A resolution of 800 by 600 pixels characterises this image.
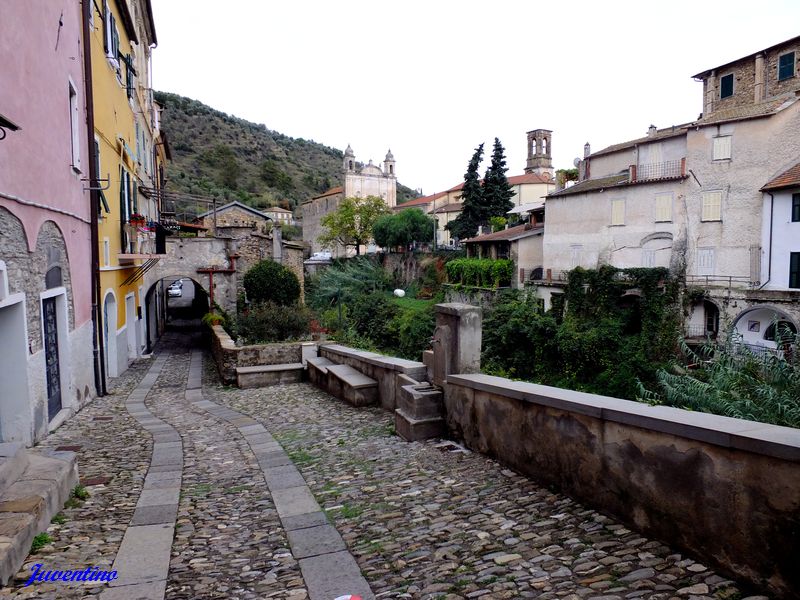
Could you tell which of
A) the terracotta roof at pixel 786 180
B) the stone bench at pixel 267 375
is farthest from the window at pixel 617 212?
the stone bench at pixel 267 375

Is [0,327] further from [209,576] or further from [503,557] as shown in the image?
[503,557]

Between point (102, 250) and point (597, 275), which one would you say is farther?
point (597, 275)

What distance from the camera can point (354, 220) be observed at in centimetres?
5653

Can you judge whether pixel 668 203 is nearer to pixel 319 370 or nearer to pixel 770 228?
pixel 770 228

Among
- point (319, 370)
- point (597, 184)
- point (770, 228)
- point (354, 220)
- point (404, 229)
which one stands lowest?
point (319, 370)

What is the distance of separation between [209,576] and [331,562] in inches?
33.4

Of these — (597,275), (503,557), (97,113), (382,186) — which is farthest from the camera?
(382,186)

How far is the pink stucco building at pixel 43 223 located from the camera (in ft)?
21.6

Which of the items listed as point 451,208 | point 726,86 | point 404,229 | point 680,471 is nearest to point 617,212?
point 726,86

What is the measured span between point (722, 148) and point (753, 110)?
3477mm

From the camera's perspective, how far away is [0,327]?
6.57 metres

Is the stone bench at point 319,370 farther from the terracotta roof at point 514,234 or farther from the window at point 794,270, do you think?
the terracotta roof at point 514,234

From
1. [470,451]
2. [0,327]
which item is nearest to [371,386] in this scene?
[470,451]

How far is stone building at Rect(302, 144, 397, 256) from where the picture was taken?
70125mm
